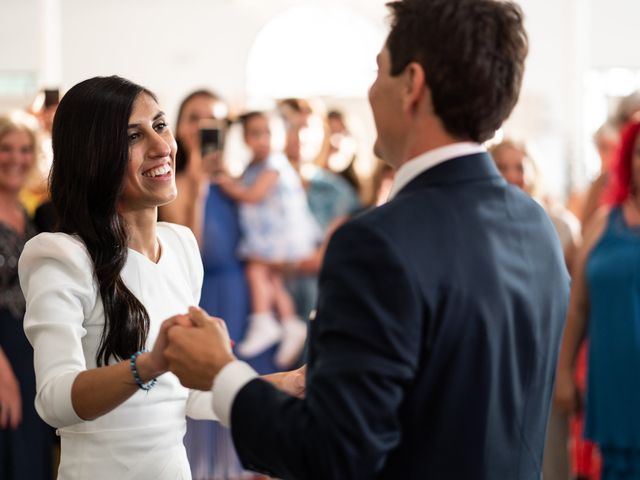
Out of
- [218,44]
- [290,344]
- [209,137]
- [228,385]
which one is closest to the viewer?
[228,385]

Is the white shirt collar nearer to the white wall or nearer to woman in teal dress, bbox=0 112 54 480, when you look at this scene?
woman in teal dress, bbox=0 112 54 480

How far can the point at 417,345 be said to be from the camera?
1.43 m

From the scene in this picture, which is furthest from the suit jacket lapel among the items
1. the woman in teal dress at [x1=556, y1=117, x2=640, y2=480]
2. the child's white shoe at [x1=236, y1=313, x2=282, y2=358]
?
the child's white shoe at [x1=236, y1=313, x2=282, y2=358]

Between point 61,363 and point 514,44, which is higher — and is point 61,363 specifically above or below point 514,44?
below

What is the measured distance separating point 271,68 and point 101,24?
2226 millimetres

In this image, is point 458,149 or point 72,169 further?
point 72,169

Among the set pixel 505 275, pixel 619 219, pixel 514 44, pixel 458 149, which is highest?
pixel 514 44

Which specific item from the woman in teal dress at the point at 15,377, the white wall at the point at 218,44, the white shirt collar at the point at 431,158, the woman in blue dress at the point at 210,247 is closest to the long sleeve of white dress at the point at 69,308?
the white shirt collar at the point at 431,158

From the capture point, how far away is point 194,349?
5.17 feet

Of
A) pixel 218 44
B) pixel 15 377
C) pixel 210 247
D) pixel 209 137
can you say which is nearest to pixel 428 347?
pixel 15 377

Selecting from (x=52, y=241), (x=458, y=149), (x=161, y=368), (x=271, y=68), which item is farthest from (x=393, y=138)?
(x=271, y=68)

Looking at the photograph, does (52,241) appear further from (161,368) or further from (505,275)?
(505,275)

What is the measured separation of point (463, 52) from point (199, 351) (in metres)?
0.58

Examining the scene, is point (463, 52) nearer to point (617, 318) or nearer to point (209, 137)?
point (617, 318)
